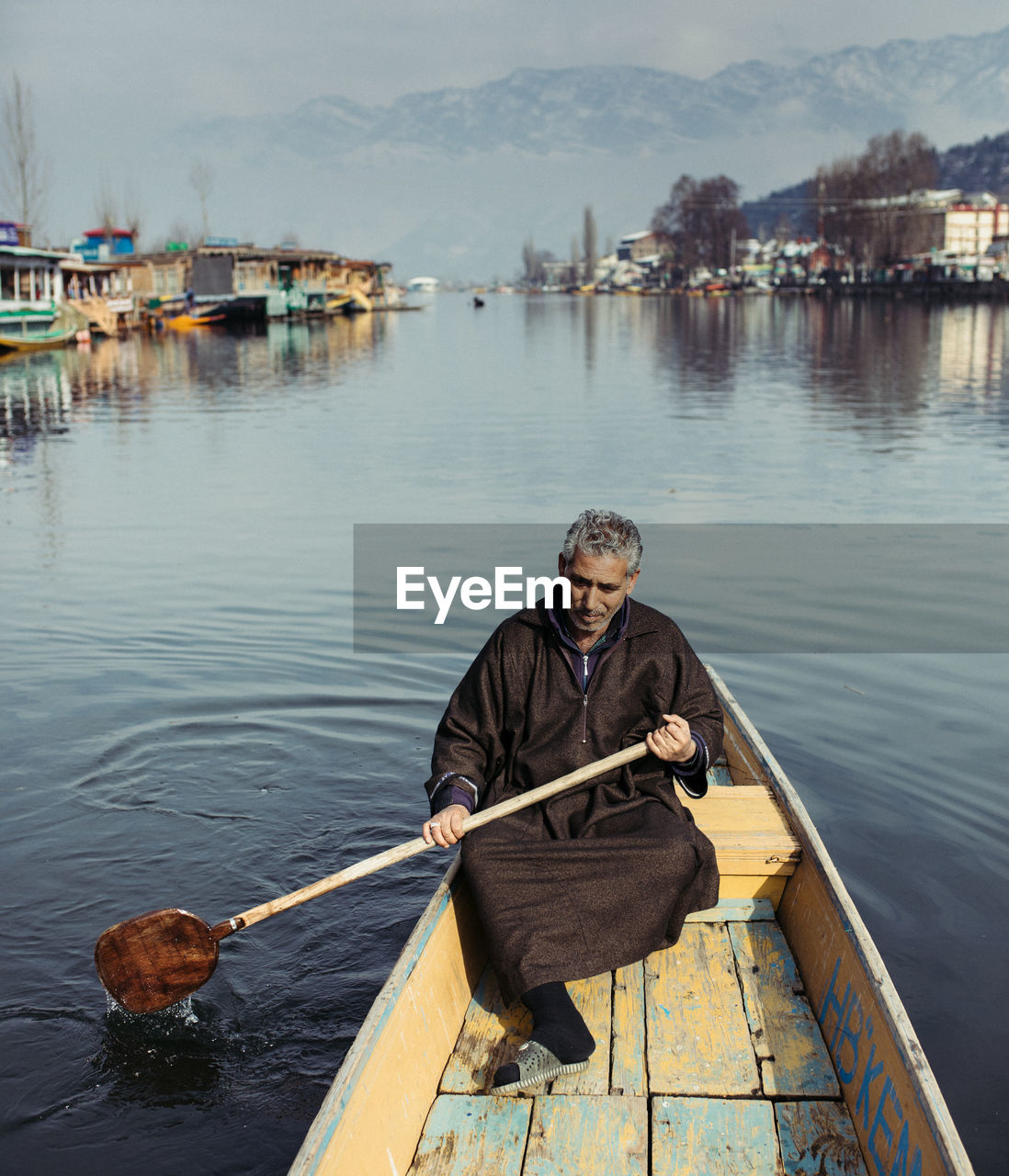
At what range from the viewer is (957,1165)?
111 inches

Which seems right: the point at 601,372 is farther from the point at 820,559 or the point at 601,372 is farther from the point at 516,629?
the point at 516,629

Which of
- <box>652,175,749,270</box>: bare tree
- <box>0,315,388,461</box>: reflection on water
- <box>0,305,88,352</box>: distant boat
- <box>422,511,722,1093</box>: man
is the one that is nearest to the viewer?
<box>422,511,722,1093</box>: man

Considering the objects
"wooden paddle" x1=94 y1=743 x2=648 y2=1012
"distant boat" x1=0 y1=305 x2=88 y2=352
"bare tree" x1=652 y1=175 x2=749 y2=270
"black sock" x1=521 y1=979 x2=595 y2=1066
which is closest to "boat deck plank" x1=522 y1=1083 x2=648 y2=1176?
"black sock" x1=521 y1=979 x2=595 y2=1066

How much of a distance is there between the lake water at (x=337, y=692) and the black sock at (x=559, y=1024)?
1.10 m

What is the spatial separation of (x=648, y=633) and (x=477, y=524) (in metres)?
10.2

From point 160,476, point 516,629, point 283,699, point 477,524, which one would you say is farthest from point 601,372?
point 516,629

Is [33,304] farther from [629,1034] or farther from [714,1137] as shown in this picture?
[714,1137]

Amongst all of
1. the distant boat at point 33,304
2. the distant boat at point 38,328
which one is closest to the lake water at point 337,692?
the distant boat at point 38,328

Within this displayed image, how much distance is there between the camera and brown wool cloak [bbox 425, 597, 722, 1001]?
14.0 ft

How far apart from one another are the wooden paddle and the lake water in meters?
0.38

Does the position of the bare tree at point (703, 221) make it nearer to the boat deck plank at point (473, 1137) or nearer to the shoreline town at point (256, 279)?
the shoreline town at point (256, 279)

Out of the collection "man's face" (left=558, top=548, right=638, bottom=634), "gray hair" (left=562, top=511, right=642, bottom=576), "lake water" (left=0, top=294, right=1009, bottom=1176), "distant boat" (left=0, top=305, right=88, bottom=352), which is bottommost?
"lake water" (left=0, top=294, right=1009, bottom=1176)

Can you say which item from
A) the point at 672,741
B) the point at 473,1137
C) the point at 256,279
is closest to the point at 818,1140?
the point at 473,1137

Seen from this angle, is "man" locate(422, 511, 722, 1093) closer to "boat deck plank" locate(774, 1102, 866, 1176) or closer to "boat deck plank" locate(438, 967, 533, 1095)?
"boat deck plank" locate(438, 967, 533, 1095)
